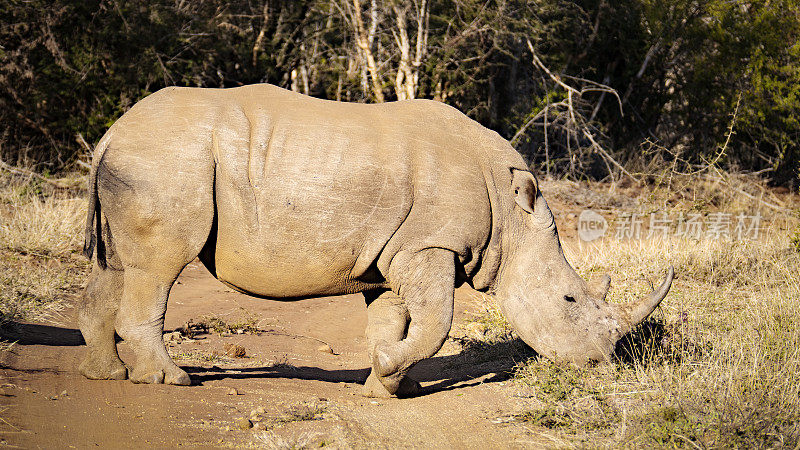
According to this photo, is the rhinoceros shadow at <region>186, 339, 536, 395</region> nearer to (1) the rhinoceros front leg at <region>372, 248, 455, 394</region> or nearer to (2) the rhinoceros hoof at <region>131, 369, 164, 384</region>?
(2) the rhinoceros hoof at <region>131, 369, 164, 384</region>

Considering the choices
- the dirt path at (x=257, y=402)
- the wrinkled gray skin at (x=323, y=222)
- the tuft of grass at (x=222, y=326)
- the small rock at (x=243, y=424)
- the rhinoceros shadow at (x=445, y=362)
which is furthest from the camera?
the tuft of grass at (x=222, y=326)

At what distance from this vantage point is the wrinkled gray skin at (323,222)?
15.9 feet

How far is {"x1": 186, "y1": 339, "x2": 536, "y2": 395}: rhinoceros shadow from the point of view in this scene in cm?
590

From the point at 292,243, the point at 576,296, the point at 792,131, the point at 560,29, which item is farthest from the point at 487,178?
the point at 792,131

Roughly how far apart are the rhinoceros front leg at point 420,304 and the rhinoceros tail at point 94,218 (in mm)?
2012

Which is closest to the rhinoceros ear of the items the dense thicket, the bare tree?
the dense thicket

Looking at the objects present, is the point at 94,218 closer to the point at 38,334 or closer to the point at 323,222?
the point at 323,222

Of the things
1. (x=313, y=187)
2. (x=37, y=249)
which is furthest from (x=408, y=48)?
(x=313, y=187)

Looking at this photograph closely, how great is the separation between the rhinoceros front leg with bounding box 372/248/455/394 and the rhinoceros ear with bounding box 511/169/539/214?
69 cm

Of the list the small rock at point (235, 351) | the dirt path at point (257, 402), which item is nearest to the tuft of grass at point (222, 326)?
the dirt path at point (257, 402)

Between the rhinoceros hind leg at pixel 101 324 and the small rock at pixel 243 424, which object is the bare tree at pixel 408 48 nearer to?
the rhinoceros hind leg at pixel 101 324

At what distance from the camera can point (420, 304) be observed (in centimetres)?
512

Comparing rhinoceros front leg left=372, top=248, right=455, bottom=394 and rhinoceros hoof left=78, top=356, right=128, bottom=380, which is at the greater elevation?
rhinoceros front leg left=372, top=248, right=455, bottom=394

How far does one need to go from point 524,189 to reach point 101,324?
307 cm
